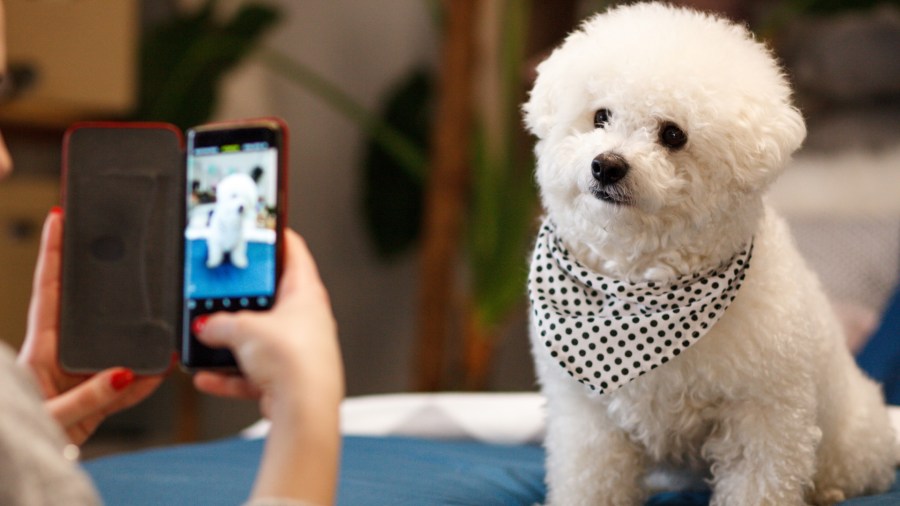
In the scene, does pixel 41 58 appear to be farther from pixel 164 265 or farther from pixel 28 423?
pixel 28 423

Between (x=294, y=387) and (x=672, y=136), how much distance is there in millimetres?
528

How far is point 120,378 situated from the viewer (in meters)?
0.89

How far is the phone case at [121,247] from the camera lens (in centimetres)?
89

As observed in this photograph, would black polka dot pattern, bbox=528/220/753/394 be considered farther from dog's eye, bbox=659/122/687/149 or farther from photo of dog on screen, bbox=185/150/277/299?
photo of dog on screen, bbox=185/150/277/299

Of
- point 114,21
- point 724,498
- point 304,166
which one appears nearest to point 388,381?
point 304,166

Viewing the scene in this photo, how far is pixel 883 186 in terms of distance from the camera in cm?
246

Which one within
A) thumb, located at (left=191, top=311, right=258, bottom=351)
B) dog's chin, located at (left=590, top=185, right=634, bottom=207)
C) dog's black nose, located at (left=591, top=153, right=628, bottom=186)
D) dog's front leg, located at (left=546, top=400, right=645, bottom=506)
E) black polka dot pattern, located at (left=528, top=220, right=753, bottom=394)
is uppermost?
dog's black nose, located at (left=591, top=153, right=628, bottom=186)

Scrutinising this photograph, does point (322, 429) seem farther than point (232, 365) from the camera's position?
No

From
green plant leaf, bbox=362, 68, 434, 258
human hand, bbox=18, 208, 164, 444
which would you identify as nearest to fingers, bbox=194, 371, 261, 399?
human hand, bbox=18, 208, 164, 444

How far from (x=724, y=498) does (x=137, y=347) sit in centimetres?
63

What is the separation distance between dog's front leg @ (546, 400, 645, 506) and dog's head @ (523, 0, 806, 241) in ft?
0.78

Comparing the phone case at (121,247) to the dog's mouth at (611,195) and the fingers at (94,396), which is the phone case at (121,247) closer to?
the fingers at (94,396)

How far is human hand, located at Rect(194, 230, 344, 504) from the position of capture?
2.06 feet

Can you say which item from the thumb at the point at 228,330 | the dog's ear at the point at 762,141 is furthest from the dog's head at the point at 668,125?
the thumb at the point at 228,330
